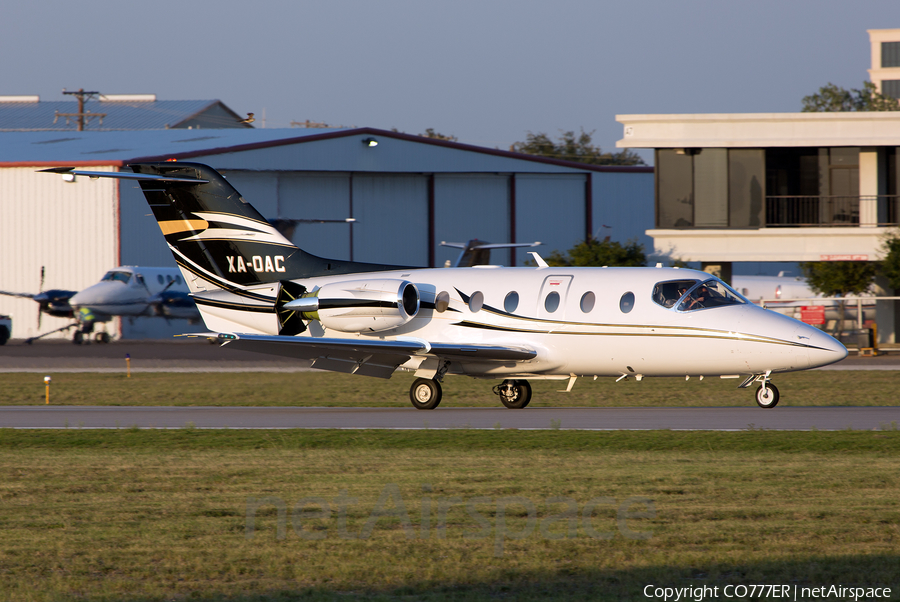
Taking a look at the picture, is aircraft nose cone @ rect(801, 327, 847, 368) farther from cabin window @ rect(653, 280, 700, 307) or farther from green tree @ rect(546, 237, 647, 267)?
green tree @ rect(546, 237, 647, 267)

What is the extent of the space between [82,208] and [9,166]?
490 centimetres

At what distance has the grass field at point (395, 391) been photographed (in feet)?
79.2

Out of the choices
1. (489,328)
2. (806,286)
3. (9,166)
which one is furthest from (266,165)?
(489,328)

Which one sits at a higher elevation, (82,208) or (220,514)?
(82,208)

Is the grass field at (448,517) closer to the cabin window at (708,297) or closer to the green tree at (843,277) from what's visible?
the cabin window at (708,297)

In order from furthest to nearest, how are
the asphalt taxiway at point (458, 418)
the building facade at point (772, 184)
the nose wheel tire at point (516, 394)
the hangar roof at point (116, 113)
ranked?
the hangar roof at point (116, 113)
the building facade at point (772, 184)
the nose wheel tire at point (516, 394)
the asphalt taxiway at point (458, 418)

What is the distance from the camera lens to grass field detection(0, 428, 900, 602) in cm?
791

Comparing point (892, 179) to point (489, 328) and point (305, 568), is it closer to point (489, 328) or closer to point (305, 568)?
point (489, 328)

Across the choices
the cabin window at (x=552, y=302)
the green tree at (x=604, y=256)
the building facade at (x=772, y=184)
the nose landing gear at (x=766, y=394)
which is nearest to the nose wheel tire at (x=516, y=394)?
the cabin window at (x=552, y=302)

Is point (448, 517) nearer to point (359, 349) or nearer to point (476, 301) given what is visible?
point (359, 349)

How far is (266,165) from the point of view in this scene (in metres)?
55.6

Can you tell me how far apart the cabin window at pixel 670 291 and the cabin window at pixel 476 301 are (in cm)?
343

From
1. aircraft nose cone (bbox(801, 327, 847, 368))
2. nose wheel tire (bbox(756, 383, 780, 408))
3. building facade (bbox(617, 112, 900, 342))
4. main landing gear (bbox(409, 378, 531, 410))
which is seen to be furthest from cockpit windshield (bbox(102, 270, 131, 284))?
aircraft nose cone (bbox(801, 327, 847, 368))

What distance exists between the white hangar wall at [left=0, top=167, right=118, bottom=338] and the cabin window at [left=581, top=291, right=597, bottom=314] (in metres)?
36.9
